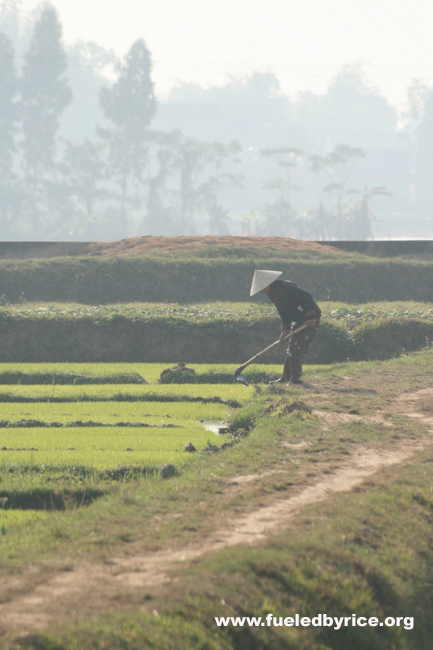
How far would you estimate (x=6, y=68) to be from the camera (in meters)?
80.2

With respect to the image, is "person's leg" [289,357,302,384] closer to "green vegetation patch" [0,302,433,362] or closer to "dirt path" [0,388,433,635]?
"green vegetation patch" [0,302,433,362]

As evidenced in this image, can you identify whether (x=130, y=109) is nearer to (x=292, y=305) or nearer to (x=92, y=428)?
(x=292, y=305)

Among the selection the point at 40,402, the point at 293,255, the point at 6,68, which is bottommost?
the point at 40,402

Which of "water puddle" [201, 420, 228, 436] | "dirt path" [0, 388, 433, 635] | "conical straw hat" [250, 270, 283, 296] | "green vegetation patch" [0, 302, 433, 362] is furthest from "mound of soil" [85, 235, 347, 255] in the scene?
"dirt path" [0, 388, 433, 635]

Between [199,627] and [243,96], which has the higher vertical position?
[243,96]

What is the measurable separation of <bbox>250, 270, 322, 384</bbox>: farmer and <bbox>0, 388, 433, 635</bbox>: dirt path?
5.50 meters

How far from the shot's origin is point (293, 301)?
13305 millimetres

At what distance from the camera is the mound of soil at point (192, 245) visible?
31922 mm

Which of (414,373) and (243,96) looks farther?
(243,96)

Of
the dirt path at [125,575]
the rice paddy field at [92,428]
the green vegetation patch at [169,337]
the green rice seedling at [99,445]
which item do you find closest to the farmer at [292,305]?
the rice paddy field at [92,428]

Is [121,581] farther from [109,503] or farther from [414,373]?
[414,373]

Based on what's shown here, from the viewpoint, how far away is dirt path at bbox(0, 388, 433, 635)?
4879mm

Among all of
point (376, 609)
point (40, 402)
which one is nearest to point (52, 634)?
point (376, 609)

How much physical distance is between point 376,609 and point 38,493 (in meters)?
3.66
